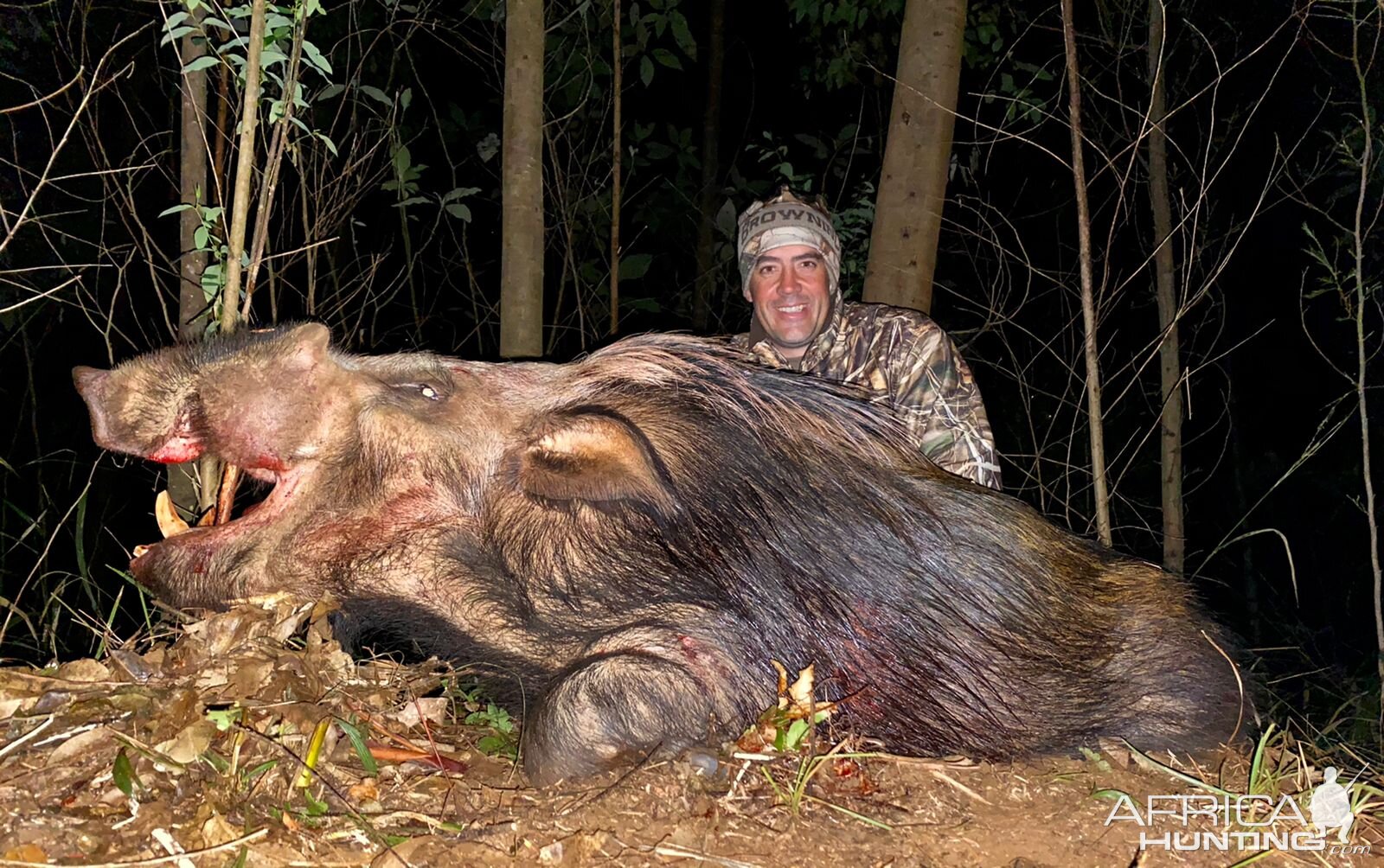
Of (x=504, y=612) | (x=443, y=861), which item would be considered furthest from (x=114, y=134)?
(x=443, y=861)

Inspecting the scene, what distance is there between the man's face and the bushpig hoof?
2212mm

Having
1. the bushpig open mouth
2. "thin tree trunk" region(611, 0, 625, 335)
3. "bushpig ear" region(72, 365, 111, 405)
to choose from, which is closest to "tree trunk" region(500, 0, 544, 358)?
"thin tree trunk" region(611, 0, 625, 335)

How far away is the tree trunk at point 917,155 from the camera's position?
532 cm

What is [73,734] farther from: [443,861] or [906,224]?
[906,224]

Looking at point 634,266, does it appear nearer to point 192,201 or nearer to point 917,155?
point 917,155

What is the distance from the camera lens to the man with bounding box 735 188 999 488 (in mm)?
4828

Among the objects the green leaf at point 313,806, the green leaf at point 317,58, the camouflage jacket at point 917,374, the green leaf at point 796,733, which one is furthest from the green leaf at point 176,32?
the green leaf at point 796,733

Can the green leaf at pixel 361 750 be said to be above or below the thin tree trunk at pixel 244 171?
below

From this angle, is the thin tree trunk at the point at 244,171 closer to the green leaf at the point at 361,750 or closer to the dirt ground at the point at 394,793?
the dirt ground at the point at 394,793

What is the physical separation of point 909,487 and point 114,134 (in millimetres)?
7422

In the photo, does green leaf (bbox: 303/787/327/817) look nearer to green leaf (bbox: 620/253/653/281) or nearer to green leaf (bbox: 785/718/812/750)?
green leaf (bbox: 785/718/812/750)

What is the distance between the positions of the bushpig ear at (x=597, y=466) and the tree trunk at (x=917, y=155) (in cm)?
230

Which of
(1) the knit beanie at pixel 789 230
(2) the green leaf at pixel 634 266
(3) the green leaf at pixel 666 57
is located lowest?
(2) the green leaf at pixel 634 266

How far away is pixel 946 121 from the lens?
537 centimetres
